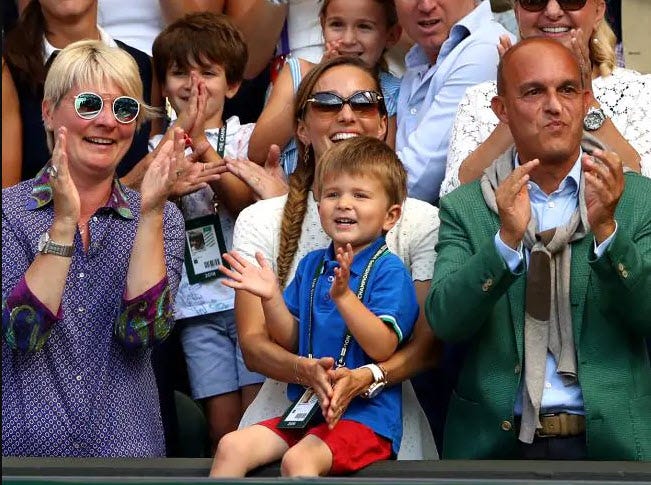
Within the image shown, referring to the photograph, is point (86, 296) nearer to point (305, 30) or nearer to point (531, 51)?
point (531, 51)

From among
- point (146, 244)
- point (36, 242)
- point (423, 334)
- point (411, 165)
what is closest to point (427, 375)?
point (423, 334)

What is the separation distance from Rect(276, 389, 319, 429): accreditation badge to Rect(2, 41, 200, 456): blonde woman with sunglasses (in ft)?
1.74

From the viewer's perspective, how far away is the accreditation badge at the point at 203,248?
4.57 meters

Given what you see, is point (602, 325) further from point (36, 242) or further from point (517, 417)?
point (36, 242)

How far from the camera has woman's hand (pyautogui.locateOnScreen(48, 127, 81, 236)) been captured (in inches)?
140

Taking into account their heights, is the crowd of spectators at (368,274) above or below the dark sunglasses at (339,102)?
below

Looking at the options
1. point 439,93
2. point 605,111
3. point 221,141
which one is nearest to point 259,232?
point 221,141

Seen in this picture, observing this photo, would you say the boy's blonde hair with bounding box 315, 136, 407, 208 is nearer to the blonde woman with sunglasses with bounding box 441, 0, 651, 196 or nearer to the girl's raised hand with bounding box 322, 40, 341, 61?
the blonde woman with sunglasses with bounding box 441, 0, 651, 196

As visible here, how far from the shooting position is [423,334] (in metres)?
3.66

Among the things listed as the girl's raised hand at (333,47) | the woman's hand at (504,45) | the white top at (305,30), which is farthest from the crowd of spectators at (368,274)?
the white top at (305,30)

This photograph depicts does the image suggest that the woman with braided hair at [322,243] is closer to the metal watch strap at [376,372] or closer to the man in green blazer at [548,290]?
the metal watch strap at [376,372]

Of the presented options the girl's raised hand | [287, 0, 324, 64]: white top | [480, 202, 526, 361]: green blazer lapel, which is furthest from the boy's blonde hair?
[287, 0, 324, 64]: white top

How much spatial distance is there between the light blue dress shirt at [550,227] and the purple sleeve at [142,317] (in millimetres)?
1061

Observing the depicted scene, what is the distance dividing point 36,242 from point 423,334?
4.01 feet
